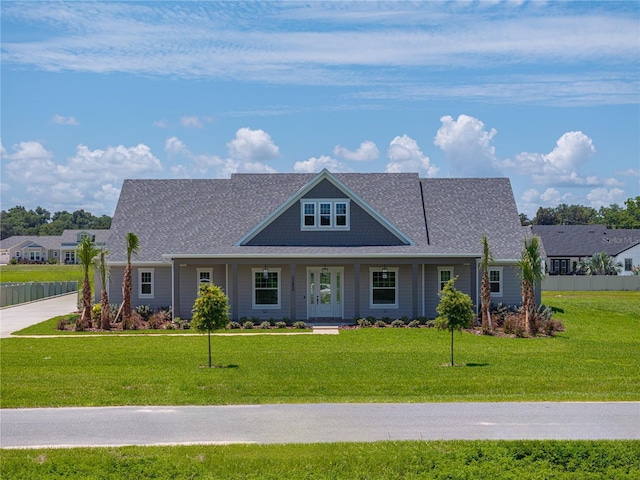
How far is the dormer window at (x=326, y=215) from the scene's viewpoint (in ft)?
115

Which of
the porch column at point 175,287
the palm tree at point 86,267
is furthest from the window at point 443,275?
the palm tree at point 86,267

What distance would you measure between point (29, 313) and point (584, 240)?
220 feet

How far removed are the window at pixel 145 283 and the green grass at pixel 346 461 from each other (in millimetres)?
24381

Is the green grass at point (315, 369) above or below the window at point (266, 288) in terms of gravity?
below

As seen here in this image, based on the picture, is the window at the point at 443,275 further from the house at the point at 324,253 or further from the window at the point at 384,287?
the window at the point at 384,287

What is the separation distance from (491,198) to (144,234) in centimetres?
1745

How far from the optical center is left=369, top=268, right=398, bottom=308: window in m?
34.5

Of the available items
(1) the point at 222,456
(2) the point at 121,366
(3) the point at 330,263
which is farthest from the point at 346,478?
(3) the point at 330,263

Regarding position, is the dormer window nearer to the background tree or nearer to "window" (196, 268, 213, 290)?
"window" (196, 268, 213, 290)

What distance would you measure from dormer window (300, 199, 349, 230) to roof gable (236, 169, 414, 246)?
0.94ft

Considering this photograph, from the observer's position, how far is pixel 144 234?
125 feet

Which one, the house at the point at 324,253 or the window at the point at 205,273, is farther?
the window at the point at 205,273

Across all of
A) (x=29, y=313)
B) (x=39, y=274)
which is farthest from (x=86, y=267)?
(x=39, y=274)

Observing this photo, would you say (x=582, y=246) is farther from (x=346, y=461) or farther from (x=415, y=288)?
(x=346, y=461)
